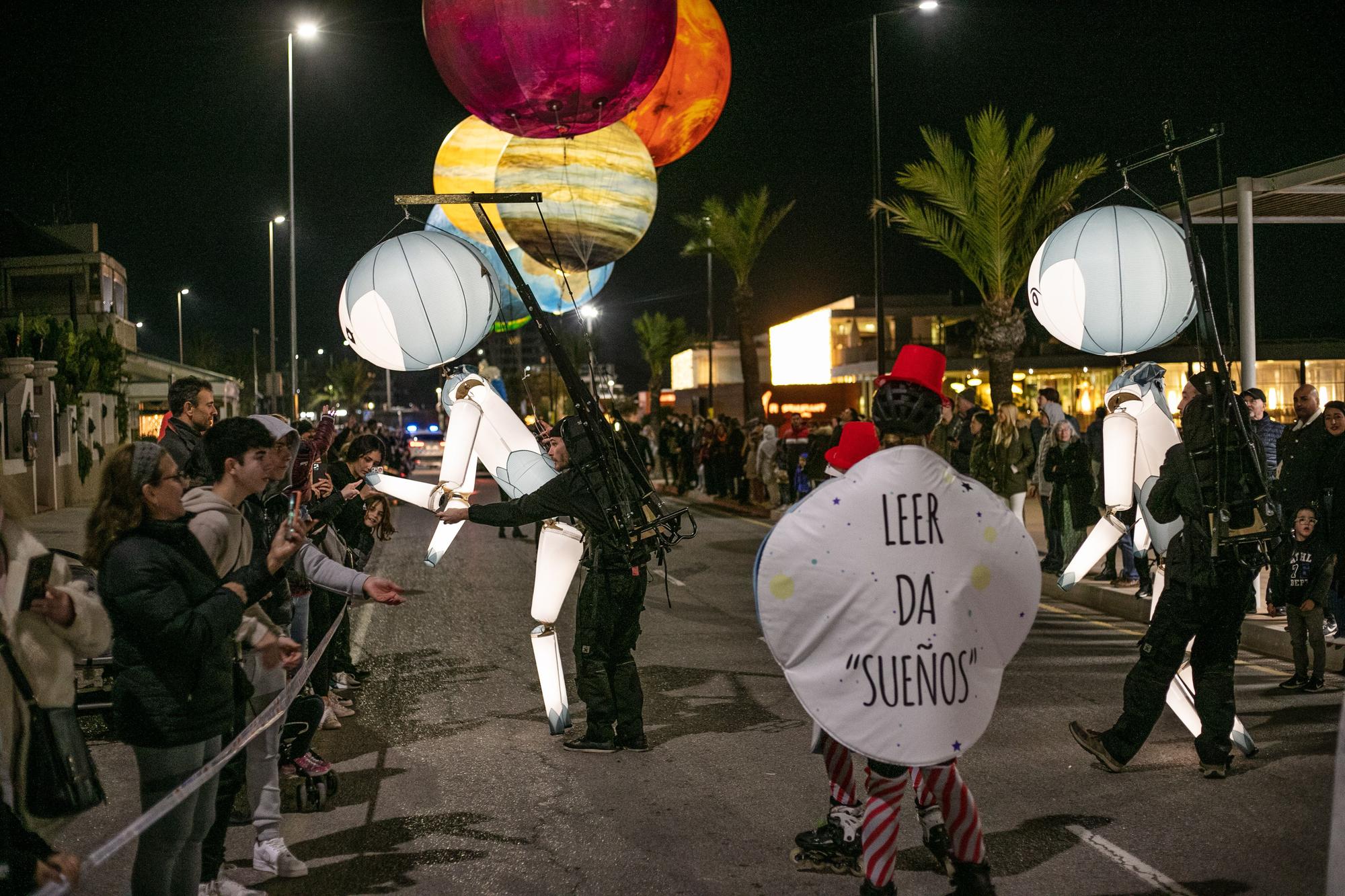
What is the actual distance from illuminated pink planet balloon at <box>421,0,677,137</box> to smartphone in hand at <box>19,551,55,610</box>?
4792 millimetres

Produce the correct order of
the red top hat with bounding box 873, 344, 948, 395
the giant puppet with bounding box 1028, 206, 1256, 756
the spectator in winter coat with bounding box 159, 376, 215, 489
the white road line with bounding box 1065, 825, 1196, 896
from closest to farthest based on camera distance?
the red top hat with bounding box 873, 344, 948, 395 → the white road line with bounding box 1065, 825, 1196, 896 → the giant puppet with bounding box 1028, 206, 1256, 756 → the spectator in winter coat with bounding box 159, 376, 215, 489

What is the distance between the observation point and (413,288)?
7188 millimetres

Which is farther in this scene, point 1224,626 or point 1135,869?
point 1224,626

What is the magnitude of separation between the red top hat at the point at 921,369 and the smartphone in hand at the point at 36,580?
255cm

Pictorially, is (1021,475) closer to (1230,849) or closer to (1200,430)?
(1200,430)

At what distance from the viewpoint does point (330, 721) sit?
731 cm

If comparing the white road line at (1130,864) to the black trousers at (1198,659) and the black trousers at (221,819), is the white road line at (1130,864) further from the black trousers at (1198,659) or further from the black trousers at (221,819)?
the black trousers at (221,819)

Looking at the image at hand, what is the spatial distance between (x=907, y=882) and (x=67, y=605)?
325cm

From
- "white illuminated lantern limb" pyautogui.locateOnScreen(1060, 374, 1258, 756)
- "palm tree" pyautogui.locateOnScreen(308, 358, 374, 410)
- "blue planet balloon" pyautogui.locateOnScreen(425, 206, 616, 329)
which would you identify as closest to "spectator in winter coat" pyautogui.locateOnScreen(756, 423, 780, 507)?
"blue planet balloon" pyautogui.locateOnScreen(425, 206, 616, 329)

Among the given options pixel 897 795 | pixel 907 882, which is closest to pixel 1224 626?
pixel 907 882

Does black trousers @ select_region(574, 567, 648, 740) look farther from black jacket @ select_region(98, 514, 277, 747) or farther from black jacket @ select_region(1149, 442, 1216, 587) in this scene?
black jacket @ select_region(98, 514, 277, 747)

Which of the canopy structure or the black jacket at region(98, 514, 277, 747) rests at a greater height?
the canopy structure

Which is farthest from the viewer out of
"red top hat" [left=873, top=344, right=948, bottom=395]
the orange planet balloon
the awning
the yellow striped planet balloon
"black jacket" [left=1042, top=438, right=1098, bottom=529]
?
"black jacket" [left=1042, top=438, right=1098, bottom=529]

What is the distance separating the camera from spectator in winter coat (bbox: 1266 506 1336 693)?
25.0 ft
